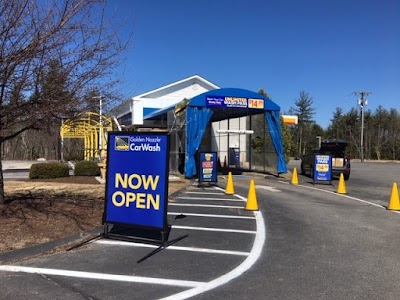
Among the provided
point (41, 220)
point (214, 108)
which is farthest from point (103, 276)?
point (214, 108)

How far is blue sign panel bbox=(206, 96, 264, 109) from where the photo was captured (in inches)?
811

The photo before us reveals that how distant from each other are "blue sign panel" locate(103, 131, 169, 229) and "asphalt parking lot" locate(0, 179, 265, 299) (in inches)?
19.2

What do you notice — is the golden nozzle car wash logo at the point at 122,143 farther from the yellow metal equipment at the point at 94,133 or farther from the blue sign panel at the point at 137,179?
the yellow metal equipment at the point at 94,133

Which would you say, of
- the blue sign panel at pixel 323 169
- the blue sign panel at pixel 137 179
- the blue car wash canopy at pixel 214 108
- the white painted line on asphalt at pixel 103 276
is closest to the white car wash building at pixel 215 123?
the blue car wash canopy at pixel 214 108

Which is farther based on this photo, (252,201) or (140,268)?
(252,201)

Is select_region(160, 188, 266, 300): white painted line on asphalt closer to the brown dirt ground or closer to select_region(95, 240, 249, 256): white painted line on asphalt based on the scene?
select_region(95, 240, 249, 256): white painted line on asphalt

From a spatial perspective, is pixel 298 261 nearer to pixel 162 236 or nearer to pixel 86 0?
pixel 162 236

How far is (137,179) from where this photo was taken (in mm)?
Result: 6664

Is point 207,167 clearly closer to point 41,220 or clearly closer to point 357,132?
point 41,220

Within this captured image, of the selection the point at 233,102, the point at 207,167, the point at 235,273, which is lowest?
the point at 235,273

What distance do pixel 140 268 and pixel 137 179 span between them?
1.62 meters

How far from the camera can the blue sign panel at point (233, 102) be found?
20609mm

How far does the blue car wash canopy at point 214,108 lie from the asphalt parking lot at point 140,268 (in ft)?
39.9

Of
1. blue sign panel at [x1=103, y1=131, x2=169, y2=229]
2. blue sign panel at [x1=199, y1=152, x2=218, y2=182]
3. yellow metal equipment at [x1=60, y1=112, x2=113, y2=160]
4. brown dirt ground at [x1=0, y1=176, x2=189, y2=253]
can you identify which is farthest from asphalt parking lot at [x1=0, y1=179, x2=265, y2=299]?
blue sign panel at [x1=199, y1=152, x2=218, y2=182]
